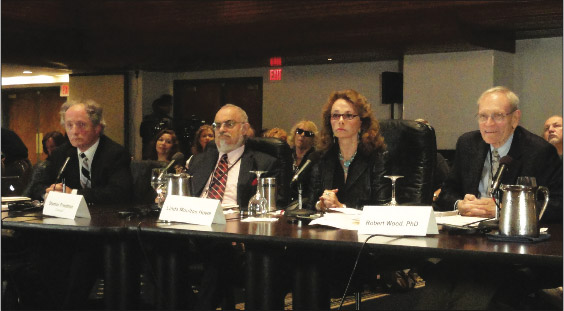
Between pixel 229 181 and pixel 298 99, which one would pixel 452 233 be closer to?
pixel 229 181

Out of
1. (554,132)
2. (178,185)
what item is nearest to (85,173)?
(178,185)

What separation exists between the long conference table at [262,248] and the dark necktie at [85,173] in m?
0.76

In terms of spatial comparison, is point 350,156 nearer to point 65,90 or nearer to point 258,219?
point 258,219

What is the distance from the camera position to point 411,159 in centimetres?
320

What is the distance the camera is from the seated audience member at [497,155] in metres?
2.77

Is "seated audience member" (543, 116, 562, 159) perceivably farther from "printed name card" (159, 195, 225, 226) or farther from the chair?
"printed name card" (159, 195, 225, 226)

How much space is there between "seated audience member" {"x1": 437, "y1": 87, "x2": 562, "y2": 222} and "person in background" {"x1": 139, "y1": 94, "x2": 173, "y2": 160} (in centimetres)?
863

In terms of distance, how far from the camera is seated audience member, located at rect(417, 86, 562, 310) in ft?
6.51

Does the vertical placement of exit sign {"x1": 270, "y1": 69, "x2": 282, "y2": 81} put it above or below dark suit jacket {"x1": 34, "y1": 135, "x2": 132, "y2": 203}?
above

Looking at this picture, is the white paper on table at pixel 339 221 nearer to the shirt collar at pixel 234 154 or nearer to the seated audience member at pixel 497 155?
the seated audience member at pixel 497 155

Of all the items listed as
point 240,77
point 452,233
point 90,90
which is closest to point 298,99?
point 240,77

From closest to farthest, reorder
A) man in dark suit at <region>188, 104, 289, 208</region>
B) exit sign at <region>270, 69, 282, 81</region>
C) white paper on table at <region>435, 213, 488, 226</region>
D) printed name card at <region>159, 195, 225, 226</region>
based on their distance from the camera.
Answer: white paper on table at <region>435, 213, 488, 226</region> → printed name card at <region>159, 195, 225, 226</region> → man in dark suit at <region>188, 104, 289, 208</region> → exit sign at <region>270, 69, 282, 81</region>

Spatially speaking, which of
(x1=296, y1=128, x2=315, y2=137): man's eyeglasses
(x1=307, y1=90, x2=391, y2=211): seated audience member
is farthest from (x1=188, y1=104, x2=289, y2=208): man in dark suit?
(x1=296, y1=128, x2=315, y2=137): man's eyeglasses

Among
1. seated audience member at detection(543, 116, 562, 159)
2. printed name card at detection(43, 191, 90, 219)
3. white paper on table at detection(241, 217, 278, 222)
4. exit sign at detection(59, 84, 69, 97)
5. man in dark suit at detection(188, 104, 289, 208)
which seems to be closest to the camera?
white paper on table at detection(241, 217, 278, 222)
